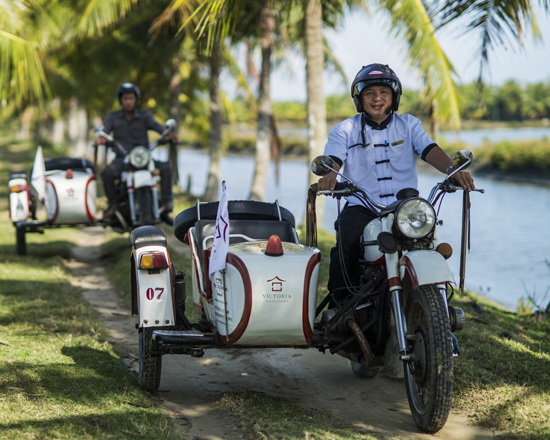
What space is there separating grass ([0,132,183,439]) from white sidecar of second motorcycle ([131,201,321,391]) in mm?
347

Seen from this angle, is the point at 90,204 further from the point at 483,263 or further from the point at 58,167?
the point at 483,263

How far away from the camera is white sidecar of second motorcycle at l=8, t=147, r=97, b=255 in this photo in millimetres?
8594

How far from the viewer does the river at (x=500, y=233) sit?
38.7ft

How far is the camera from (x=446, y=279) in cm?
336

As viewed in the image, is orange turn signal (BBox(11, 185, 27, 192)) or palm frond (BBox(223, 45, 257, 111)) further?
palm frond (BBox(223, 45, 257, 111))

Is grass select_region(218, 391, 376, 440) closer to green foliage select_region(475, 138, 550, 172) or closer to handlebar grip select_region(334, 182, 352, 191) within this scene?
handlebar grip select_region(334, 182, 352, 191)

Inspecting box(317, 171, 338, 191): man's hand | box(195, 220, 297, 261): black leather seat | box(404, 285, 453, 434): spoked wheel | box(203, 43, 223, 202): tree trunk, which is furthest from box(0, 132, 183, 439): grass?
box(203, 43, 223, 202): tree trunk

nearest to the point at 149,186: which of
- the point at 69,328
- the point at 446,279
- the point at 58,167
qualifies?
the point at 58,167

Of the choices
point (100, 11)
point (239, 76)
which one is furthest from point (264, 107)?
point (239, 76)

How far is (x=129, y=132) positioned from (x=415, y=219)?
6583mm

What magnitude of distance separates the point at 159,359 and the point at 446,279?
75.7 inches

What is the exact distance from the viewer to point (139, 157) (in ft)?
27.9

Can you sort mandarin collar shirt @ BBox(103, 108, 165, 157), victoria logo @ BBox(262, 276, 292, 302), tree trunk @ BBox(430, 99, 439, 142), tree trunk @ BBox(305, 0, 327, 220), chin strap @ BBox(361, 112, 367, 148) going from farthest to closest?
tree trunk @ BBox(305, 0, 327, 220), tree trunk @ BBox(430, 99, 439, 142), mandarin collar shirt @ BBox(103, 108, 165, 157), chin strap @ BBox(361, 112, 367, 148), victoria logo @ BBox(262, 276, 292, 302)

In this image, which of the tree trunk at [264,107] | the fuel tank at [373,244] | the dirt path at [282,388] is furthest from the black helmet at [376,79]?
the tree trunk at [264,107]
